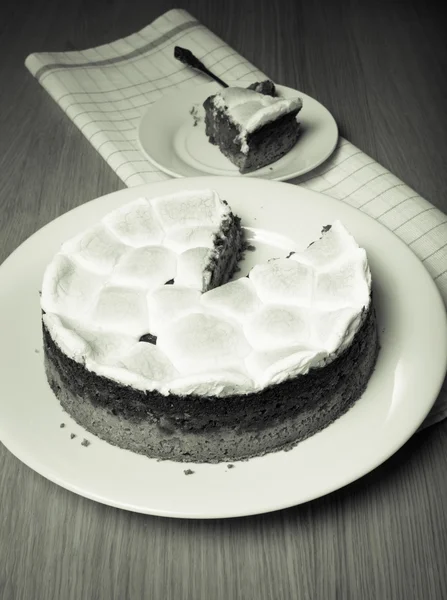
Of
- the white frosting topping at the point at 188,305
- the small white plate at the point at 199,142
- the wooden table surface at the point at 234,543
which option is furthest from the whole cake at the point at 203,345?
the small white plate at the point at 199,142

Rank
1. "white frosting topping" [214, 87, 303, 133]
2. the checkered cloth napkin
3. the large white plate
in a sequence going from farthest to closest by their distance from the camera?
"white frosting topping" [214, 87, 303, 133], the checkered cloth napkin, the large white plate

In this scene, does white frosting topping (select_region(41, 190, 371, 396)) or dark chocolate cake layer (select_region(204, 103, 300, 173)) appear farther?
dark chocolate cake layer (select_region(204, 103, 300, 173))

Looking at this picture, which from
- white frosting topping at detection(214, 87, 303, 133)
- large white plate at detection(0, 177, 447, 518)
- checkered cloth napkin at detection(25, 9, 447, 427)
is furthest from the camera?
white frosting topping at detection(214, 87, 303, 133)

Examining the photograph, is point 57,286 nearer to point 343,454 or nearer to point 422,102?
point 343,454

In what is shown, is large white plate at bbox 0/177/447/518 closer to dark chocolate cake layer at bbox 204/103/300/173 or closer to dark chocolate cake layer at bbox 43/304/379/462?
dark chocolate cake layer at bbox 43/304/379/462

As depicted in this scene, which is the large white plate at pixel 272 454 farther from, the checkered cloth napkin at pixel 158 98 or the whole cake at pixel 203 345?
the checkered cloth napkin at pixel 158 98

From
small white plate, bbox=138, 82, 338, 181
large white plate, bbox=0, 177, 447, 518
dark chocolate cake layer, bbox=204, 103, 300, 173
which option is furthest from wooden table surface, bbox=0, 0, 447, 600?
dark chocolate cake layer, bbox=204, 103, 300, 173

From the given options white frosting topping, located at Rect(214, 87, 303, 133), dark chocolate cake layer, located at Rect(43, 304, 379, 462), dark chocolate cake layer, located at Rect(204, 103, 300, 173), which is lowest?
dark chocolate cake layer, located at Rect(204, 103, 300, 173)
